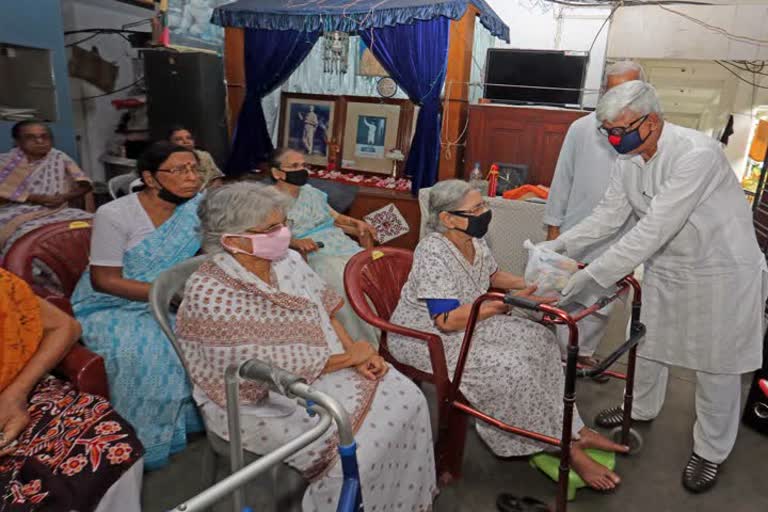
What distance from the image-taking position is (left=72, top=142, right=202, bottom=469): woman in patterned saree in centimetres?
200

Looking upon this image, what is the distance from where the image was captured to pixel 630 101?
1.84m

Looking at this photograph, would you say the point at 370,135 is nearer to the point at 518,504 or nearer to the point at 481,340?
the point at 481,340

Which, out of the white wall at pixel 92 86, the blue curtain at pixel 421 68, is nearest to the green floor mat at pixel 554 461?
the blue curtain at pixel 421 68

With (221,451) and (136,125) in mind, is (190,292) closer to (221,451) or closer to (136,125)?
(221,451)

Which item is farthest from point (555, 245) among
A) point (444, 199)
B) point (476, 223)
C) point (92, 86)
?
point (92, 86)

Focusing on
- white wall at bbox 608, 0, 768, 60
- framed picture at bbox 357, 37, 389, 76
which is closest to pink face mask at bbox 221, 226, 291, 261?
framed picture at bbox 357, 37, 389, 76

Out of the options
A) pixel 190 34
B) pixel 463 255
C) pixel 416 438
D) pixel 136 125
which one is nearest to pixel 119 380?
pixel 416 438

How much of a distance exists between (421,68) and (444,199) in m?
3.00

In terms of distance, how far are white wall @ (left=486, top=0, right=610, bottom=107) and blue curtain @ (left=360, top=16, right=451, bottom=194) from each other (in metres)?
1.62

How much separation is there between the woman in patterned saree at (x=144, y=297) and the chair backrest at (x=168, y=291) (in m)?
0.40

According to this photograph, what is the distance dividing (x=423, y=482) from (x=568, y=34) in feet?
17.9

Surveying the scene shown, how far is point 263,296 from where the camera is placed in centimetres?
160

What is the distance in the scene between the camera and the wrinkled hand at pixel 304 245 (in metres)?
2.79

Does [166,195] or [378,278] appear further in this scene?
[166,195]
